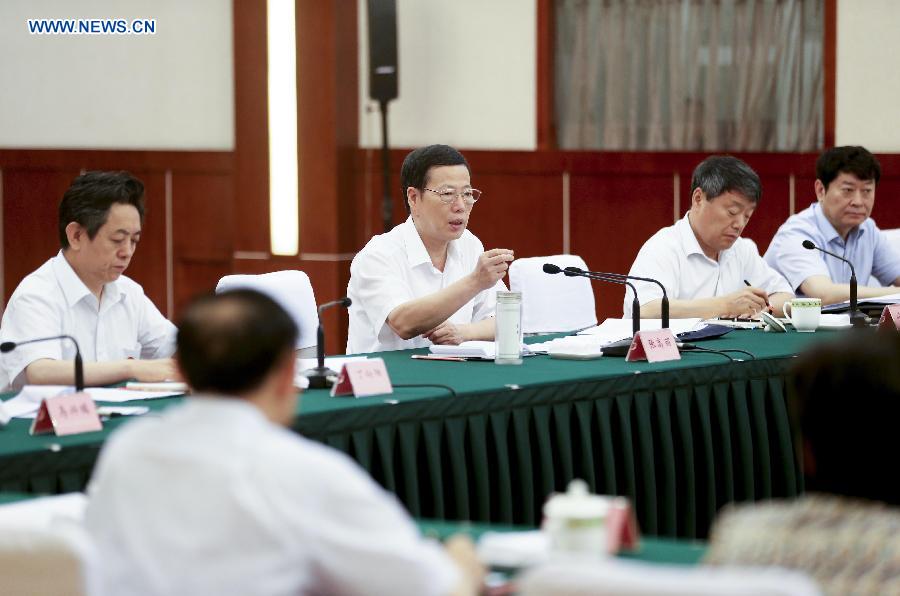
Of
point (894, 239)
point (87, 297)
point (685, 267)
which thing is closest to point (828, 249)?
point (894, 239)

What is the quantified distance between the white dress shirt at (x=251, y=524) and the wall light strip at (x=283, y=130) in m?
5.48

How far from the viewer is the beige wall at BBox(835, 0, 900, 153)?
6.50 meters

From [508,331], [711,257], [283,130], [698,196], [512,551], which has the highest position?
[283,130]

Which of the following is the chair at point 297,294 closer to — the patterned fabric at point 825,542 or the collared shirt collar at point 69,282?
the collared shirt collar at point 69,282

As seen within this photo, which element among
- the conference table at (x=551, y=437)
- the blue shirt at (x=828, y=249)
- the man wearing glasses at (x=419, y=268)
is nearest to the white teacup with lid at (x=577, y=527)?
the conference table at (x=551, y=437)

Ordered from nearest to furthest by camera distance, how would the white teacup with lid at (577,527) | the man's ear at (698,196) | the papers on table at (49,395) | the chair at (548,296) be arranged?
the white teacup with lid at (577,527) → the papers on table at (49,395) → the chair at (548,296) → the man's ear at (698,196)

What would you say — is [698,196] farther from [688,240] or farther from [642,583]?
[642,583]

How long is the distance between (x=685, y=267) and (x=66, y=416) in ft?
8.53

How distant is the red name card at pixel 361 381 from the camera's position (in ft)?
9.49

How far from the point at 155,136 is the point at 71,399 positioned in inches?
203

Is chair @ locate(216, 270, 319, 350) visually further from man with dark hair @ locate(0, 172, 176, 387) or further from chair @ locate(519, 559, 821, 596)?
chair @ locate(519, 559, 821, 596)

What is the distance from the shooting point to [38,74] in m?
7.56

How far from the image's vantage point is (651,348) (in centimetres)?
347

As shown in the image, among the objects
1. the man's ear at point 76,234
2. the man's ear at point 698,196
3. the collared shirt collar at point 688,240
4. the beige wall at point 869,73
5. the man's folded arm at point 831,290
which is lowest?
the man's folded arm at point 831,290
